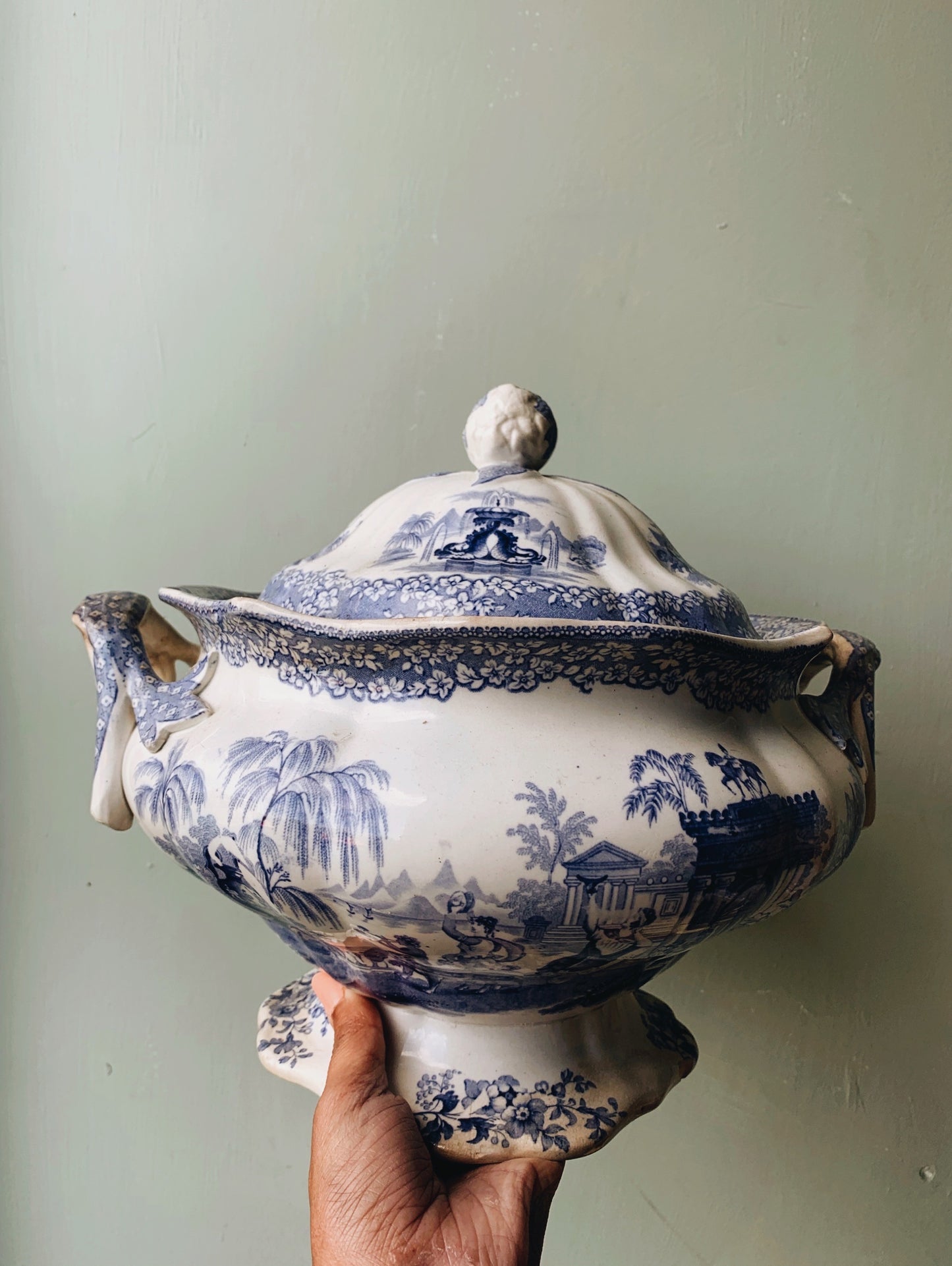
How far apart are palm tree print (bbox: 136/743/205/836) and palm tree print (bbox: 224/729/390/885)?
0.10 ft

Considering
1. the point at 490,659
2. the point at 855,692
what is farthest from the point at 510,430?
the point at 855,692

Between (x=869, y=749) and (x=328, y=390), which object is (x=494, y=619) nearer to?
(x=869, y=749)

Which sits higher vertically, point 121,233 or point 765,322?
point 121,233

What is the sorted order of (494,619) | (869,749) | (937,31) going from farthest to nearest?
(937,31)
(869,749)
(494,619)

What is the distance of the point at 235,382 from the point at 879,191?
2.28 feet

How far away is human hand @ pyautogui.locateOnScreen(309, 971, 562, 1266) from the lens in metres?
0.57

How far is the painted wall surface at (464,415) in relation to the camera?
0.91 m

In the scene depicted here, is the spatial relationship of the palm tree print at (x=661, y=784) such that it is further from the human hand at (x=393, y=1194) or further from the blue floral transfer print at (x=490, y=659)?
the human hand at (x=393, y=1194)

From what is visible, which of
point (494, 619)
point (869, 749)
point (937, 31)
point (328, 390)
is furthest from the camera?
point (328, 390)

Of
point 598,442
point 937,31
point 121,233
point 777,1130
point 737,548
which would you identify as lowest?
point 777,1130

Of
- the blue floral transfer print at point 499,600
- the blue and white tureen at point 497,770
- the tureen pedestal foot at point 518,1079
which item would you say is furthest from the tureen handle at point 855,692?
the tureen pedestal foot at point 518,1079

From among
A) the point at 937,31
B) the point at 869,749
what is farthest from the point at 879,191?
the point at 869,749

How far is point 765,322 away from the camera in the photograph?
3.05ft

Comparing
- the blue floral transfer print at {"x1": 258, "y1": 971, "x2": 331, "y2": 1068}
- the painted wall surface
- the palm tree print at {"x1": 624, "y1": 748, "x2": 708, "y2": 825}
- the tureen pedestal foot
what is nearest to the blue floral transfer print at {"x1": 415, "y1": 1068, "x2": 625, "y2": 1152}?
the tureen pedestal foot
